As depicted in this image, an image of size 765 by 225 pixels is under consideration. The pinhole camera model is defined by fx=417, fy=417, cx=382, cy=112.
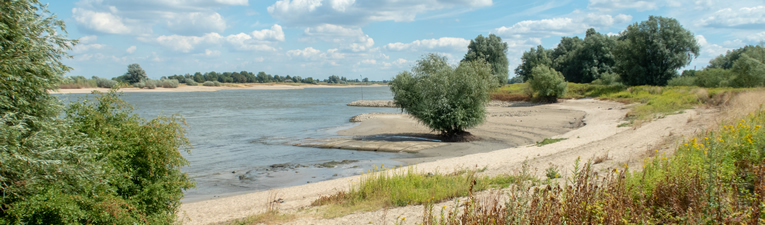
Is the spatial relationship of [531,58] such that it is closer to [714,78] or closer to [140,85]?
[714,78]

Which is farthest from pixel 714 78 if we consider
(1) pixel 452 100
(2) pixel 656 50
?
(1) pixel 452 100

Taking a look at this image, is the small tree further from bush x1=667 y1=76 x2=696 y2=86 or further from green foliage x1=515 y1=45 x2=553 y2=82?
bush x1=667 y1=76 x2=696 y2=86

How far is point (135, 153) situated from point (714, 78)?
56211 millimetres

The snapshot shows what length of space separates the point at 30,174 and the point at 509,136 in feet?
85.9

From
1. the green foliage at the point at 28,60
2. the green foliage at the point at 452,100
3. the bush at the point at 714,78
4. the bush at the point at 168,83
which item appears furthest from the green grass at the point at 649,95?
the bush at the point at 168,83

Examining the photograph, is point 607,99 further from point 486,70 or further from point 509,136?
Result: point 509,136

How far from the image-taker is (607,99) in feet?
157

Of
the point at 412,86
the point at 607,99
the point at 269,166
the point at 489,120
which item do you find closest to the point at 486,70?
the point at 489,120

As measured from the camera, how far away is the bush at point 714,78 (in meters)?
43.2

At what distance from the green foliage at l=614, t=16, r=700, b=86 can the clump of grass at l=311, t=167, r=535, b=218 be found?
1987 inches

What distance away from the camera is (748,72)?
133 ft

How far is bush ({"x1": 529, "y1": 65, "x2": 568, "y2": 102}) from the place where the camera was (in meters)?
55.8

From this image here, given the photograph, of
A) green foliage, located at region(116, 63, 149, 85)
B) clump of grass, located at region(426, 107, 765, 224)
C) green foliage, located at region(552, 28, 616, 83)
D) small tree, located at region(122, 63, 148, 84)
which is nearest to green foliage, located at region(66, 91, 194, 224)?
clump of grass, located at region(426, 107, 765, 224)

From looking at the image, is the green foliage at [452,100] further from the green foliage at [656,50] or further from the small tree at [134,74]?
the small tree at [134,74]
